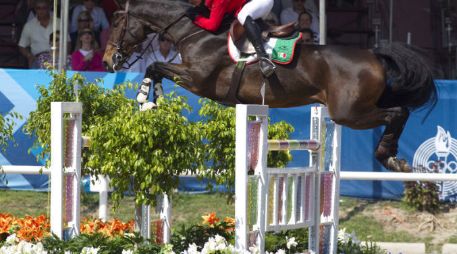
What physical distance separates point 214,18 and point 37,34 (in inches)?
176

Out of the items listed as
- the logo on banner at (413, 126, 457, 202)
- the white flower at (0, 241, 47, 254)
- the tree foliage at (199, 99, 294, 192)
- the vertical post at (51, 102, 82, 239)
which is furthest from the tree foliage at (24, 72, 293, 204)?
the logo on banner at (413, 126, 457, 202)

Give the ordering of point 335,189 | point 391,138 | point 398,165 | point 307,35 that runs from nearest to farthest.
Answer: point 335,189 < point 398,165 < point 391,138 < point 307,35

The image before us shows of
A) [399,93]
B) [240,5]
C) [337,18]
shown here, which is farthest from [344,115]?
[337,18]

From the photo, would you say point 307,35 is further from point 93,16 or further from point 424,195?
point 93,16

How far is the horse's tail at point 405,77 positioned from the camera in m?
8.04

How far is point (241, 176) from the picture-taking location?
5988 mm

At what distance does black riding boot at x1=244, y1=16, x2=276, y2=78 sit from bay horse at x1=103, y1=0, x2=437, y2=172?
13cm

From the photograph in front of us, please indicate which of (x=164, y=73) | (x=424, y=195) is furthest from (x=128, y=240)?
(x=424, y=195)

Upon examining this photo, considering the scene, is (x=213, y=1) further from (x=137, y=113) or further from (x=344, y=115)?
(x=137, y=113)

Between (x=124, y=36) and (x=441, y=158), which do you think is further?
(x=441, y=158)

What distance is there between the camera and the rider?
7934 mm

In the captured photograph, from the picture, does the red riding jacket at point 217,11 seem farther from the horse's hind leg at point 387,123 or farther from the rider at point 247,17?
the horse's hind leg at point 387,123

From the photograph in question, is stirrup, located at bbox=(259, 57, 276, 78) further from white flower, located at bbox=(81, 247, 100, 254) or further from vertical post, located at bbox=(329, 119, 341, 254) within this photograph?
white flower, located at bbox=(81, 247, 100, 254)

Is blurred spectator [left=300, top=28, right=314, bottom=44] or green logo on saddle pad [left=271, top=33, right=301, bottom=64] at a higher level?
blurred spectator [left=300, top=28, right=314, bottom=44]
